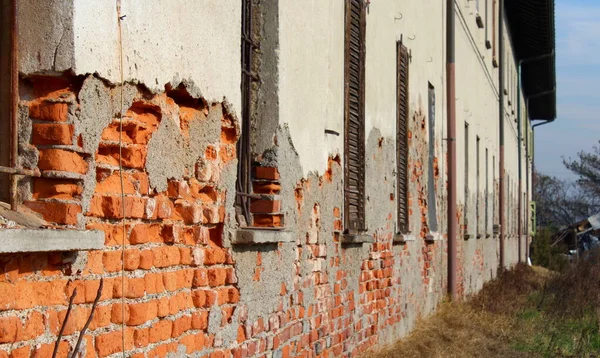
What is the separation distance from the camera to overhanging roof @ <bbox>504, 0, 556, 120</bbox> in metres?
25.6

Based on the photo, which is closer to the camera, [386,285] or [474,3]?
[386,285]

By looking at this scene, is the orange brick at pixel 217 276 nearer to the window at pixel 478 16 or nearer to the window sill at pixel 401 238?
the window sill at pixel 401 238

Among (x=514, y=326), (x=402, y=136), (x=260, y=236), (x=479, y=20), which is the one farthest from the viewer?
(x=479, y=20)

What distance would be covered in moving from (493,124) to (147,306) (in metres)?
19.3

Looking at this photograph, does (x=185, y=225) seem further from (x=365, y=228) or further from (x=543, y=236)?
(x=543, y=236)

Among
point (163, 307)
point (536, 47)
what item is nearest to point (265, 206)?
point (163, 307)

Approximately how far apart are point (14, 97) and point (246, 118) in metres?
2.35

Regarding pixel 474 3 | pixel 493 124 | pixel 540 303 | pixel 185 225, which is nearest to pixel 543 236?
pixel 493 124

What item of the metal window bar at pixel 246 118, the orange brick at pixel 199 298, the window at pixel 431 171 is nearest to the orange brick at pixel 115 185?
the orange brick at pixel 199 298

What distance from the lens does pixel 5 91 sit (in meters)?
3.27

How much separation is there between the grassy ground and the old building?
0.36 metres

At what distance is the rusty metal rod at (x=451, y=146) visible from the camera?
13070mm

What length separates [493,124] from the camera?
22500 mm

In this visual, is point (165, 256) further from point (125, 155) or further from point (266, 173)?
point (266, 173)
